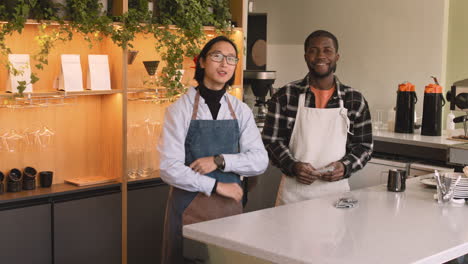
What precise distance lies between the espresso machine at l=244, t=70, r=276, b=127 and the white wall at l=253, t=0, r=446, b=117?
4.04 ft

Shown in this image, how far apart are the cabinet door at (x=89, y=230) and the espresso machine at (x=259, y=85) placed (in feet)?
5.44

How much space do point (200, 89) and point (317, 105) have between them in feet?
2.29

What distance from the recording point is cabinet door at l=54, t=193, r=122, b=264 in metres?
3.89

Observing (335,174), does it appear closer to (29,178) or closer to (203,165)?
(203,165)

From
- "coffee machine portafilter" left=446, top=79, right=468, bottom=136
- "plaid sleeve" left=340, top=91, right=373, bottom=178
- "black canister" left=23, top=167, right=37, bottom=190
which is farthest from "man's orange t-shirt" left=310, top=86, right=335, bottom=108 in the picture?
"black canister" left=23, top=167, right=37, bottom=190

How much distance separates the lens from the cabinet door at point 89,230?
3.89 metres

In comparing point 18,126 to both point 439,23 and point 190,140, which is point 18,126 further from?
point 439,23

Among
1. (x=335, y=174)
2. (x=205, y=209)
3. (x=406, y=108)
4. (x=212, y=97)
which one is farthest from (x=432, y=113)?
(x=205, y=209)

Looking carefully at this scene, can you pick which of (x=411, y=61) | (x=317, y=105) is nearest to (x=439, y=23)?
(x=411, y=61)

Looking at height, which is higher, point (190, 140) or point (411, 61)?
point (411, 61)

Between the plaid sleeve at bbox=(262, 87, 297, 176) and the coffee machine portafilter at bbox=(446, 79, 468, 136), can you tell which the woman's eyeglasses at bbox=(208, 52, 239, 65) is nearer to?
the plaid sleeve at bbox=(262, 87, 297, 176)

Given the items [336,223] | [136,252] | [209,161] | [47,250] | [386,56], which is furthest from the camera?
[386,56]

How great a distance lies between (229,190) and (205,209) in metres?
0.14

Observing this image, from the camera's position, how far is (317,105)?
135 inches
